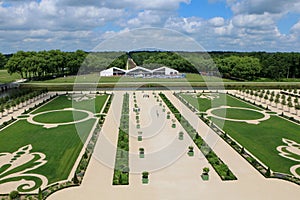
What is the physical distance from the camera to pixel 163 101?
49.2 meters

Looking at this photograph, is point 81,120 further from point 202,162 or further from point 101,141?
point 202,162

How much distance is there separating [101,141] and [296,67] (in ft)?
286

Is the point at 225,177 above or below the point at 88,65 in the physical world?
below

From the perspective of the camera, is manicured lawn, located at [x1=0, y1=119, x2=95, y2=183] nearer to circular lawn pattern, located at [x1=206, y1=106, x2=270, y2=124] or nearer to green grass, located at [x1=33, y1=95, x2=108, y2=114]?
green grass, located at [x1=33, y1=95, x2=108, y2=114]

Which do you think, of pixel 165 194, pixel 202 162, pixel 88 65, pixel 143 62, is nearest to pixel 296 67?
pixel 143 62

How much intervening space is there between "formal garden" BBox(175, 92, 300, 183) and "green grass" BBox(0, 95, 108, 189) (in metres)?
13.8

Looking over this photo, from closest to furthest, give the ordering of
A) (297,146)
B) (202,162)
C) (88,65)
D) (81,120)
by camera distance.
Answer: (202,162), (297,146), (81,120), (88,65)

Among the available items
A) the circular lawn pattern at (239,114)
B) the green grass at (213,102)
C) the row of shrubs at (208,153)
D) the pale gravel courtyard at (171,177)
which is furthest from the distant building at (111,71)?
the pale gravel courtyard at (171,177)

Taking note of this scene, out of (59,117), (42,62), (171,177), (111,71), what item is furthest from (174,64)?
(171,177)

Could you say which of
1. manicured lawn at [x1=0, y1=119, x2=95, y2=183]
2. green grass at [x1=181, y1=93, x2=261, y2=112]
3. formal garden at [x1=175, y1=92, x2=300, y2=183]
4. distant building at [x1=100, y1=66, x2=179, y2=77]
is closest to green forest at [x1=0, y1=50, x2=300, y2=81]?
distant building at [x1=100, y1=66, x2=179, y2=77]

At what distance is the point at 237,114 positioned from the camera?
39750 millimetres

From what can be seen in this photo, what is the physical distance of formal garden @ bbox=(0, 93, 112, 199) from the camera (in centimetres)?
1978

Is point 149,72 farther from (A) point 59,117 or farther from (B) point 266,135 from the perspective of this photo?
(B) point 266,135

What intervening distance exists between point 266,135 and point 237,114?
9764 mm
